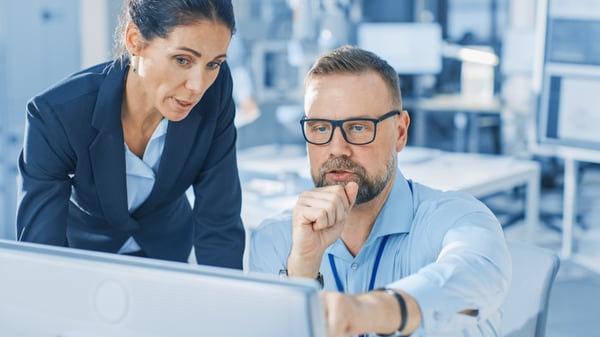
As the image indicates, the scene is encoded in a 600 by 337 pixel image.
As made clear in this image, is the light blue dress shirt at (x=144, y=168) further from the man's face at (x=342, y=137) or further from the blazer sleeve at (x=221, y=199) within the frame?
the man's face at (x=342, y=137)

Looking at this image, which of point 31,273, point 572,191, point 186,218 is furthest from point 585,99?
point 31,273

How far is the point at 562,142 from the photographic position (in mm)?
3547

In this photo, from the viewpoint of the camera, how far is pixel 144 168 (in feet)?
5.49

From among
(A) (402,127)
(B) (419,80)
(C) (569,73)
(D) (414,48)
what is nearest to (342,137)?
(A) (402,127)

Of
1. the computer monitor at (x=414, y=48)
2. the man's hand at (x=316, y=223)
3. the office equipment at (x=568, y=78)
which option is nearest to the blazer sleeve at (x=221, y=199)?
the man's hand at (x=316, y=223)

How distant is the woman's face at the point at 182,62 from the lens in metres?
1.36

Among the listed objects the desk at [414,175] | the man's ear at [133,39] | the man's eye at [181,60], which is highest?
the man's ear at [133,39]

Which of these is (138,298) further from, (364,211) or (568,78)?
(568,78)

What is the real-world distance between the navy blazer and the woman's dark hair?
18 cm

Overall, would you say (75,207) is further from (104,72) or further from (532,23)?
(532,23)

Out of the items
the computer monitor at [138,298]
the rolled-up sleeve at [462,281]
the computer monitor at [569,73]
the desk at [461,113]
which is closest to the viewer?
the computer monitor at [138,298]

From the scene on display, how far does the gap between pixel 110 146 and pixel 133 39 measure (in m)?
0.24

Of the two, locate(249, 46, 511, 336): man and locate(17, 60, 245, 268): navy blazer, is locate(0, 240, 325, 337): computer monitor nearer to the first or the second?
locate(249, 46, 511, 336): man

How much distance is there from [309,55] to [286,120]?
40 centimetres
